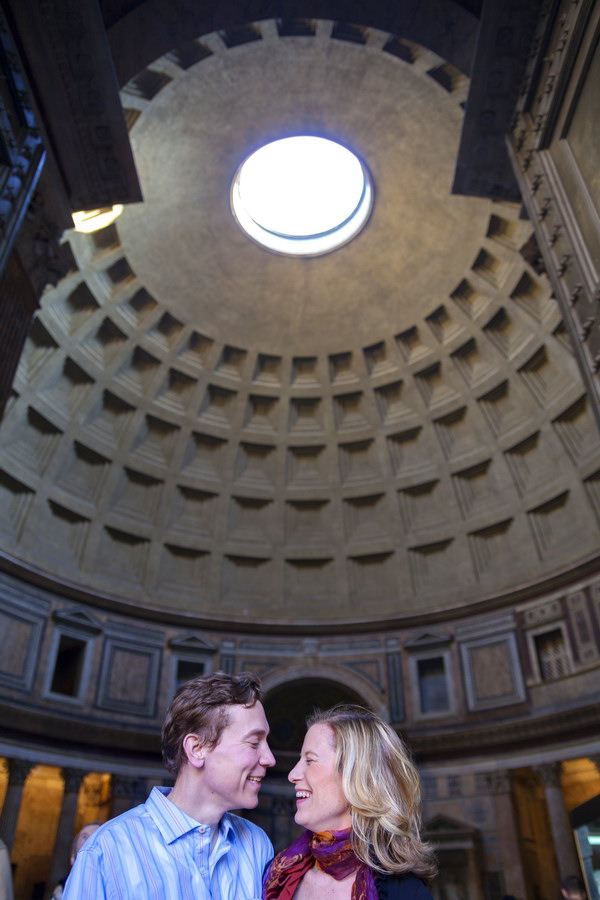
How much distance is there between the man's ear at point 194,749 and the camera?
10.5 feet

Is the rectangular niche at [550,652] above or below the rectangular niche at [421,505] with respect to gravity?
below

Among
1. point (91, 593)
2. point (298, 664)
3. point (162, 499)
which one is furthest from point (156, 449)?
point (298, 664)

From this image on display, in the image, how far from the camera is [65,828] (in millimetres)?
18922

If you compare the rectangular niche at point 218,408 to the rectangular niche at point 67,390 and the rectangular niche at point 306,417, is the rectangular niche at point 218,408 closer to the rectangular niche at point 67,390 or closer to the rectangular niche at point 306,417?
the rectangular niche at point 306,417

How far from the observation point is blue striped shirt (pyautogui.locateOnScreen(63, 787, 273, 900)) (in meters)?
2.72

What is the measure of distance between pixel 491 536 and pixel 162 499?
12.2 m

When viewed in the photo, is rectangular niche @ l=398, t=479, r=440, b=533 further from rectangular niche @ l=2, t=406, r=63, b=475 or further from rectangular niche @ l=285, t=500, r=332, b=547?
Result: rectangular niche @ l=2, t=406, r=63, b=475

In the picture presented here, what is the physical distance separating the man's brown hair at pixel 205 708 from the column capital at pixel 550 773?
19277 millimetres

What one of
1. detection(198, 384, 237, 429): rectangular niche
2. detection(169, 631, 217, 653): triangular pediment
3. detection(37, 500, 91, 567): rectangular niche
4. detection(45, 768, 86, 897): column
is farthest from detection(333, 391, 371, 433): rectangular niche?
detection(45, 768, 86, 897): column

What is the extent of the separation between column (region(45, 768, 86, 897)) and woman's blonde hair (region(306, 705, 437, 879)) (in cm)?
1881

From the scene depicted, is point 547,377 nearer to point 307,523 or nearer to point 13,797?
point 307,523

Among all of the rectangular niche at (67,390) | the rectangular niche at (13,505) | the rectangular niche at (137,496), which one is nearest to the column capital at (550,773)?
the rectangular niche at (137,496)

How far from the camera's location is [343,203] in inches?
1013

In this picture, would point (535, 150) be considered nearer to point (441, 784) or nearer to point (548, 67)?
point (548, 67)
